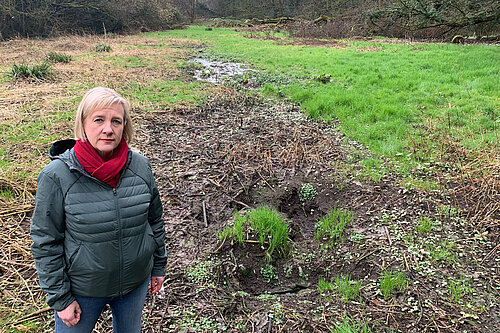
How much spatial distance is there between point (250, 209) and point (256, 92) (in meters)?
6.20

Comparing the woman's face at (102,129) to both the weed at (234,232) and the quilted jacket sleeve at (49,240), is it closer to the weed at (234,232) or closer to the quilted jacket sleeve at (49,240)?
the quilted jacket sleeve at (49,240)

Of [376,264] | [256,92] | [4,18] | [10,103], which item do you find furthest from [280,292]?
[4,18]

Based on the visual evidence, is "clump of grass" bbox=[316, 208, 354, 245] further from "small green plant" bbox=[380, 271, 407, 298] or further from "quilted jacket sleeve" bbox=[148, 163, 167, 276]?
"quilted jacket sleeve" bbox=[148, 163, 167, 276]

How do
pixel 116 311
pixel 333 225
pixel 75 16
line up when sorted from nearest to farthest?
pixel 116 311 < pixel 333 225 < pixel 75 16

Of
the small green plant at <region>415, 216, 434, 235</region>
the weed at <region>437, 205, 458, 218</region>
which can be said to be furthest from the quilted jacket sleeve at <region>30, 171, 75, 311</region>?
the weed at <region>437, 205, 458, 218</region>

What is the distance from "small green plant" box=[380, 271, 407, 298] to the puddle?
9401mm

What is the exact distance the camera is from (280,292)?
3.26m

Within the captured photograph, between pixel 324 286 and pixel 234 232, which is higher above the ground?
pixel 234 232

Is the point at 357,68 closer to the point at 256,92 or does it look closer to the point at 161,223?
the point at 256,92

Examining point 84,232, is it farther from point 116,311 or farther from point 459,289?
point 459,289

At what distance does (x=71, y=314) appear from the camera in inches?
69.6

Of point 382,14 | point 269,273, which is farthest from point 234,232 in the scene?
point 382,14

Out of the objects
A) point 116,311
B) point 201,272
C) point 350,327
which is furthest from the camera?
point 201,272

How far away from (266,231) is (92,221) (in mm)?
2343
